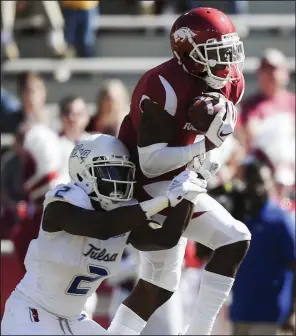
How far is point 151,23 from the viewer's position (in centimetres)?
998

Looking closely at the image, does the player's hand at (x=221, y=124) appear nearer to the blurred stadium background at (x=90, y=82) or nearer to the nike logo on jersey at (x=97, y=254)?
the nike logo on jersey at (x=97, y=254)

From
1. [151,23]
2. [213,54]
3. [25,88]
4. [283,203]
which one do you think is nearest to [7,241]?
[25,88]

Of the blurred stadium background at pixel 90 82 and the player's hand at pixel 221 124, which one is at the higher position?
the player's hand at pixel 221 124

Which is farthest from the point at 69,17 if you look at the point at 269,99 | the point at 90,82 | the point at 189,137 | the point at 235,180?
the point at 189,137

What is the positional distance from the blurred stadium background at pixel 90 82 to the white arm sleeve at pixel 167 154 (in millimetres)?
1982

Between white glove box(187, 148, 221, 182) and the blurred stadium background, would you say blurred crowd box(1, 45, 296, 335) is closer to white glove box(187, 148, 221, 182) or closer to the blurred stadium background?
the blurred stadium background

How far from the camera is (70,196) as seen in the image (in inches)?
193

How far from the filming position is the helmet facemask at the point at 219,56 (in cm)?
496

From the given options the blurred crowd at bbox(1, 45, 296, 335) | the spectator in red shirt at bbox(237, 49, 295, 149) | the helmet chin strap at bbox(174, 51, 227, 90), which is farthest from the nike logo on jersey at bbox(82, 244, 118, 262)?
the spectator in red shirt at bbox(237, 49, 295, 149)

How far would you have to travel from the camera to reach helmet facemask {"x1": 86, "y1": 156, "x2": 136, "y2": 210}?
195 inches

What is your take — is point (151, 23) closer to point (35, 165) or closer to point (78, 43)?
point (78, 43)

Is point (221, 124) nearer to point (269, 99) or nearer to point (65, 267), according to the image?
point (65, 267)

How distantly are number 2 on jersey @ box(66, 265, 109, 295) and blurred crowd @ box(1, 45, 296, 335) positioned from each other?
1.76 meters

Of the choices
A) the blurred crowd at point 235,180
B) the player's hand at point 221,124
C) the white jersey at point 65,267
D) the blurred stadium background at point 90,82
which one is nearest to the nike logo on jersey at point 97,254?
the white jersey at point 65,267
